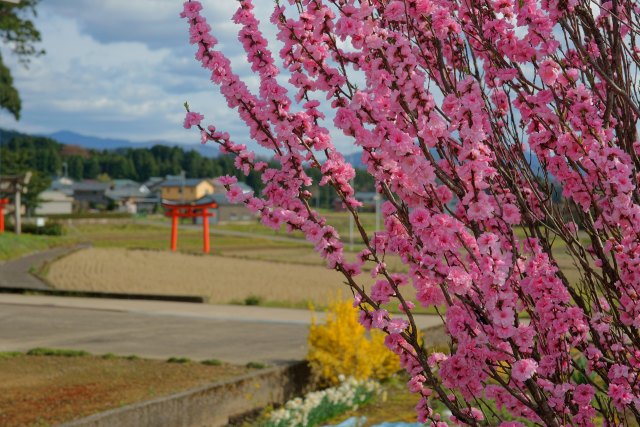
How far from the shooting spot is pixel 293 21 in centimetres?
375

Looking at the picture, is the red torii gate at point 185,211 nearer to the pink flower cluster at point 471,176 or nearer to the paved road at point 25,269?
the paved road at point 25,269

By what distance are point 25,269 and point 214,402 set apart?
20.6 metres

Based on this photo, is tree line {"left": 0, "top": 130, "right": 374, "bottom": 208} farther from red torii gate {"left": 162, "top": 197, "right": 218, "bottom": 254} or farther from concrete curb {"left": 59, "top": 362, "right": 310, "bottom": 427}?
concrete curb {"left": 59, "top": 362, "right": 310, "bottom": 427}

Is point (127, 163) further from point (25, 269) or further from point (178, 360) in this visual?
point (178, 360)

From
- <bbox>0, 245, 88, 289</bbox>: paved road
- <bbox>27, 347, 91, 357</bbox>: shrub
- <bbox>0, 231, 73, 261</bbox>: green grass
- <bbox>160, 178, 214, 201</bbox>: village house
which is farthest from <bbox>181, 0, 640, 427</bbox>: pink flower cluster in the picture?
<bbox>160, 178, 214, 201</bbox>: village house

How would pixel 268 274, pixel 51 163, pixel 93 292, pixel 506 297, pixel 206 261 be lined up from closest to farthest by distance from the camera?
1. pixel 506 297
2. pixel 93 292
3. pixel 268 274
4. pixel 206 261
5. pixel 51 163

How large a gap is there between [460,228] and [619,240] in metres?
0.96

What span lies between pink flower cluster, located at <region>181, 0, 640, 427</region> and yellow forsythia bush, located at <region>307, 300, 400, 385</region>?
13.8 feet

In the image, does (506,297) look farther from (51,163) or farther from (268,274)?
(51,163)

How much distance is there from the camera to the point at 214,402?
7332 mm

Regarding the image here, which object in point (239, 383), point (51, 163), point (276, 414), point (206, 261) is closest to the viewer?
point (276, 414)

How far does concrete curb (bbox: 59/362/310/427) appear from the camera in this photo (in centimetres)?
647

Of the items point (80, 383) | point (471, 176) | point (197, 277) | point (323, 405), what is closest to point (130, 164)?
point (197, 277)

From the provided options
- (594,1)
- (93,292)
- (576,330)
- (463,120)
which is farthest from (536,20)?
(93,292)
